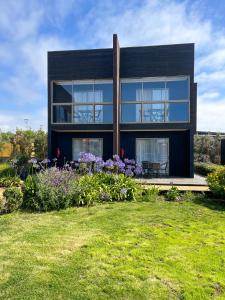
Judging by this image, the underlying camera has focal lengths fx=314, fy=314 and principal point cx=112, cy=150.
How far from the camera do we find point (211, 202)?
31.6 feet

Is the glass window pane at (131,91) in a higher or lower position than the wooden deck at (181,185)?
higher

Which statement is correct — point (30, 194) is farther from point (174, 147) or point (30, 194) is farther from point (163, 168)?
point (174, 147)

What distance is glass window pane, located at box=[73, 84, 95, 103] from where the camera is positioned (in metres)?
18.2

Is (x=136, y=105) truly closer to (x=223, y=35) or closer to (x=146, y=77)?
(x=146, y=77)

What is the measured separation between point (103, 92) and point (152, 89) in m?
2.80

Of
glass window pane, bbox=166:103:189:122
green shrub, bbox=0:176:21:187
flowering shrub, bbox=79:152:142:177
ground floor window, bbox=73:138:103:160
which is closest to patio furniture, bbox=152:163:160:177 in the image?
glass window pane, bbox=166:103:189:122

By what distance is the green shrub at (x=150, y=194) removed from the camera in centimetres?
973

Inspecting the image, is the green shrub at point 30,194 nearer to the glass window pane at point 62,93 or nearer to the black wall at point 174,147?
the glass window pane at point 62,93

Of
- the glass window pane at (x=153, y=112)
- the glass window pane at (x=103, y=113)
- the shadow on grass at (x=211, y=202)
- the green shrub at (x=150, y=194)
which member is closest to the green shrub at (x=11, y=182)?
the green shrub at (x=150, y=194)

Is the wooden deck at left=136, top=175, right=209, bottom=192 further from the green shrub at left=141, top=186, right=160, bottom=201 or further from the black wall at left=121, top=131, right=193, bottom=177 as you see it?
the black wall at left=121, top=131, right=193, bottom=177

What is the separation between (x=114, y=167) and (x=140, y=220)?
432 centimetres

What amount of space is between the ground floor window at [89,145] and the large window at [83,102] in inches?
64.1

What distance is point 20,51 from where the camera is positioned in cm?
1441

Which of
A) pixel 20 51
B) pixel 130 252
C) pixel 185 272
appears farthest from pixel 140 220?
pixel 20 51
